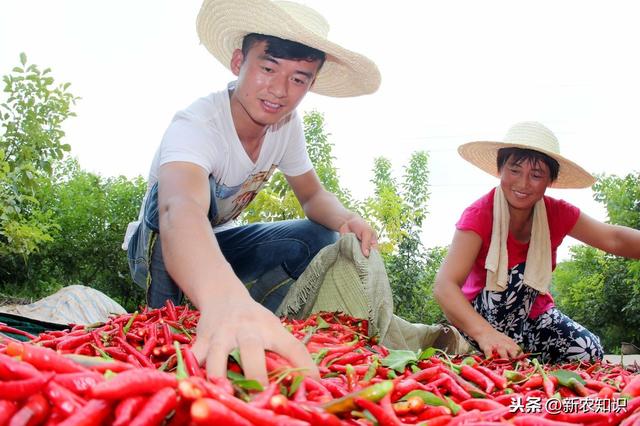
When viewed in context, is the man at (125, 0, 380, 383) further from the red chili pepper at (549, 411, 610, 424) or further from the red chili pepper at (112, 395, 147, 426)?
the red chili pepper at (549, 411, 610, 424)

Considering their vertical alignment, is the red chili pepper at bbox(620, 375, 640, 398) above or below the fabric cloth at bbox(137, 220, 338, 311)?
below

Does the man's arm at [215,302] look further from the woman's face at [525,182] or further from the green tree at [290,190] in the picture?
the green tree at [290,190]

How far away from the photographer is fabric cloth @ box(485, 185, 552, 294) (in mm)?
3453

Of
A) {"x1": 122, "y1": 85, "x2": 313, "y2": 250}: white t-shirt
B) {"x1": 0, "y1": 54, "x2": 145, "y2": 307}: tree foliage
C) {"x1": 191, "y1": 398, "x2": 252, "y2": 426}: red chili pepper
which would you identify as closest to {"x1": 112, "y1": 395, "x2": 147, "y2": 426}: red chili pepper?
{"x1": 191, "y1": 398, "x2": 252, "y2": 426}: red chili pepper

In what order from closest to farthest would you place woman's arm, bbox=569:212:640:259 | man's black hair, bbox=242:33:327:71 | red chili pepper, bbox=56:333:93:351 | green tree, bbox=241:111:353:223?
1. red chili pepper, bbox=56:333:93:351
2. man's black hair, bbox=242:33:327:71
3. woman's arm, bbox=569:212:640:259
4. green tree, bbox=241:111:353:223

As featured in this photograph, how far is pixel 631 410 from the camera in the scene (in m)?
1.41

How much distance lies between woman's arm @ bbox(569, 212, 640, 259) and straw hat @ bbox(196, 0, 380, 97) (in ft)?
5.17

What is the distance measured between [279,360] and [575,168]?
289cm

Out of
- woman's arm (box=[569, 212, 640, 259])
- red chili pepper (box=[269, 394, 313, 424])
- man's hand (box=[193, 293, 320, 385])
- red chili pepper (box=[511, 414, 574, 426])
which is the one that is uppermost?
woman's arm (box=[569, 212, 640, 259])

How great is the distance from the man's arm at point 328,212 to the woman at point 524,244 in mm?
648

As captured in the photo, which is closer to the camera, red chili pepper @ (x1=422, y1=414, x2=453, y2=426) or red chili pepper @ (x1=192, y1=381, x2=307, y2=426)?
red chili pepper @ (x1=192, y1=381, x2=307, y2=426)

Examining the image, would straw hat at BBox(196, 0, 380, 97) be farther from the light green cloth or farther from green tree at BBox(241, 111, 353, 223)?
green tree at BBox(241, 111, 353, 223)

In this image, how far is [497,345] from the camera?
286 centimetres

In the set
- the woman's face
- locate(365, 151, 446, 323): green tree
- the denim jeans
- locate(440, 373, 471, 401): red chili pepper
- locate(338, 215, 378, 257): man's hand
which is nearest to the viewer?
locate(440, 373, 471, 401): red chili pepper
